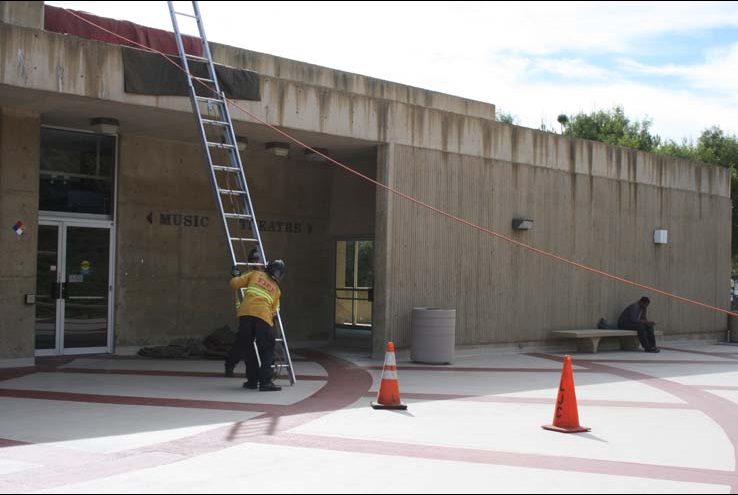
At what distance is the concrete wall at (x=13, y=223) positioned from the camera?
13.8 meters

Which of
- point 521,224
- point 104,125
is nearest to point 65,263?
point 104,125

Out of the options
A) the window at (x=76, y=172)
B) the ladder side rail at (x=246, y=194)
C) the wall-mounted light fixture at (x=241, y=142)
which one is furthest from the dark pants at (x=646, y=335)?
the window at (x=76, y=172)

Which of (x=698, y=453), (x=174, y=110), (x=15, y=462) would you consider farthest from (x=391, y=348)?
(x=174, y=110)

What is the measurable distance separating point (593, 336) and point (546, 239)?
2381 mm

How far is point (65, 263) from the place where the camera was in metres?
15.4

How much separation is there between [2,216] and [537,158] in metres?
11.2

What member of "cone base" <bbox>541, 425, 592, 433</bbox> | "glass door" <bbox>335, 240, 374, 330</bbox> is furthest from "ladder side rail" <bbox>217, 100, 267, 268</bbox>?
"glass door" <bbox>335, 240, 374, 330</bbox>

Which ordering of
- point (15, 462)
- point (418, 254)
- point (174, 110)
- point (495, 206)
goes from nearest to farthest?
point (15, 462)
point (174, 110)
point (418, 254)
point (495, 206)

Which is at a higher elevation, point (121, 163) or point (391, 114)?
point (391, 114)

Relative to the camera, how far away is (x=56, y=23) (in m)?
15.6

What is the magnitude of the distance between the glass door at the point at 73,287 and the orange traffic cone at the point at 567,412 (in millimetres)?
9418

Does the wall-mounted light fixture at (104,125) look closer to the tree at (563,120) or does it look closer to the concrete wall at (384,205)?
the concrete wall at (384,205)

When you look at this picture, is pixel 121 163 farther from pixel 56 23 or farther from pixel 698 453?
pixel 698 453

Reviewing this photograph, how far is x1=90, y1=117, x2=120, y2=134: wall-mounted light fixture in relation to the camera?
14516 millimetres
